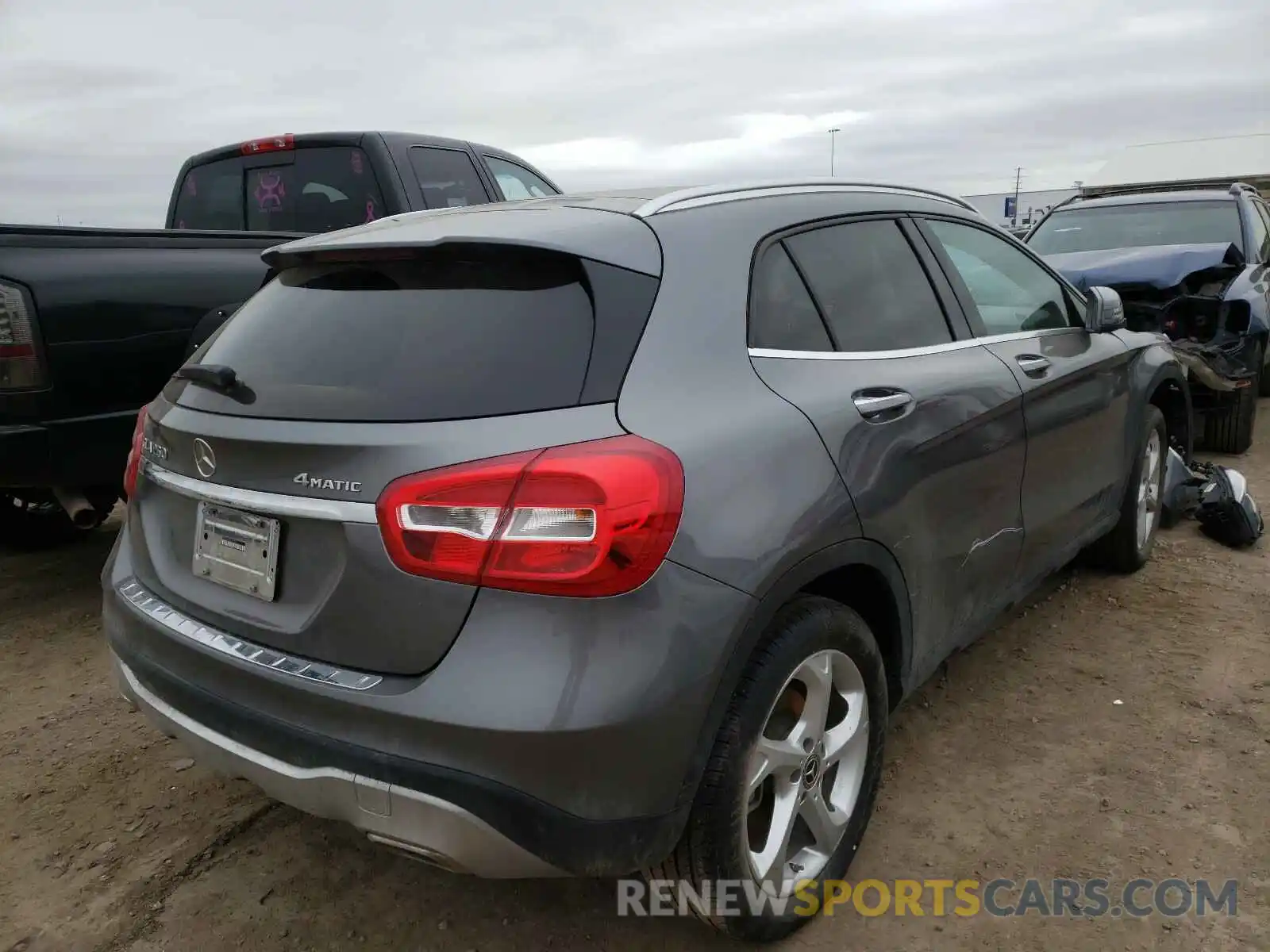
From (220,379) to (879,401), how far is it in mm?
1537

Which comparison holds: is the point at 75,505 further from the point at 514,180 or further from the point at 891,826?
the point at 514,180

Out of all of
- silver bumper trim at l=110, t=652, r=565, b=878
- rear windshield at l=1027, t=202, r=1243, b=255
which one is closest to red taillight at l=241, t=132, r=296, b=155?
silver bumper trim at l=110, t=652, r=565, b=878

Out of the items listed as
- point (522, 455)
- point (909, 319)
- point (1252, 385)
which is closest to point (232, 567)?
point (522, 455)

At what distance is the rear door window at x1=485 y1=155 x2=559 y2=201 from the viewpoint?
6.15m

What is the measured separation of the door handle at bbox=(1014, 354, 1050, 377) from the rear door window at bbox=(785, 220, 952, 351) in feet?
1.32

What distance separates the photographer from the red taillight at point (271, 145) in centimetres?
560

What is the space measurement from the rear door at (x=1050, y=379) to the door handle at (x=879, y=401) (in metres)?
0.74

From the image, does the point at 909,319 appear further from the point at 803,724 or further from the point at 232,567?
the point at 232,567

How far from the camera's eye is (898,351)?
2.59 m

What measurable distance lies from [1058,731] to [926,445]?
1.27 m

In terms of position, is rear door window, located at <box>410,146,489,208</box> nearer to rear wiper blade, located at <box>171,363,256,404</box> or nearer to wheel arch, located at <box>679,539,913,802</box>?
rear wiper blade, located at <box>171,363,256,404</box>

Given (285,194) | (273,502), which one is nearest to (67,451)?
(273,502)

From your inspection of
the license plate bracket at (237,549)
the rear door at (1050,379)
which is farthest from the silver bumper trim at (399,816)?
the rear door at (1050,379)

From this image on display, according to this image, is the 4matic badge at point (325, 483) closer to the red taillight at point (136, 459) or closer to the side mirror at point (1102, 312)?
the red taillight at point (136, 459)
